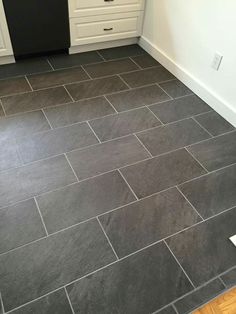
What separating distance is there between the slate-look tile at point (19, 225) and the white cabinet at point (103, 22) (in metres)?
1.75

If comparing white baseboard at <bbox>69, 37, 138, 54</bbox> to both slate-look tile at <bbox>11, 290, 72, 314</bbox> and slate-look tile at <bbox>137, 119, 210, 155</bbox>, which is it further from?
slate-look tile at <bbox>11, 290, 72, 314</bbox>

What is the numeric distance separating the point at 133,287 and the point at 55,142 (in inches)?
41.2

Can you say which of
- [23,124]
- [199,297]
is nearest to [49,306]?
[199,297]

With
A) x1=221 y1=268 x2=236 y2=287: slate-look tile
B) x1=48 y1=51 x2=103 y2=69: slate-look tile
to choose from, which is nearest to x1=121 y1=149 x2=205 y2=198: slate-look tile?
x1=221 y1=268 x2=236 y2=287: slate-look tile

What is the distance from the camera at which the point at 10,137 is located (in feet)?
6.04

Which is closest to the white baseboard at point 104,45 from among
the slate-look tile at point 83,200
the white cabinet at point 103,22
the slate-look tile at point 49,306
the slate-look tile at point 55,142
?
the white cabinet at point 103,22

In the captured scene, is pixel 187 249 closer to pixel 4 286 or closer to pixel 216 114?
pixel 4 286

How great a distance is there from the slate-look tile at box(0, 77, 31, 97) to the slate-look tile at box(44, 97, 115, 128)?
35 centimetres

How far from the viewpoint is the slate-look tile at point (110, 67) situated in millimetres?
2502

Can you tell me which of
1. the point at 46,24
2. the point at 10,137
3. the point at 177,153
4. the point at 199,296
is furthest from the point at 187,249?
the point at 46,24

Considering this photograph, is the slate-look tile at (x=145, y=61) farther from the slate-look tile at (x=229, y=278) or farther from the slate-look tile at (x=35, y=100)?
the slate-look tile at (x=229, y=278)

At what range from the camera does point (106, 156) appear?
5.88 feet

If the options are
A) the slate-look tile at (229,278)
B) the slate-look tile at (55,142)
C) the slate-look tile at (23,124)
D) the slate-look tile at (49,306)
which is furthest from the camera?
the slate-look tile at (23,124)

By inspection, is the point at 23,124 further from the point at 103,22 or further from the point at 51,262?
the point at 103,22
